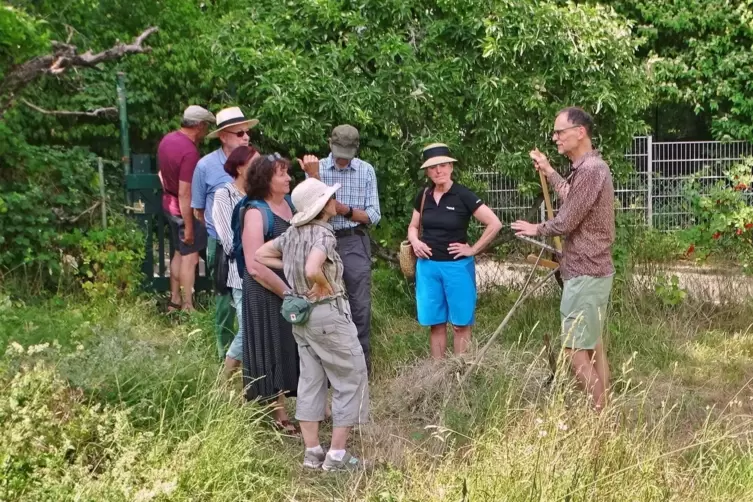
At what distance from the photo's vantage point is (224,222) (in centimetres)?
516

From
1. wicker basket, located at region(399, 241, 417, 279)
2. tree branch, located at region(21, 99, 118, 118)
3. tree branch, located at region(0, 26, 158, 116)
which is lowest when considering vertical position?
wicker basket, located at region(399, 241, 417, 279)

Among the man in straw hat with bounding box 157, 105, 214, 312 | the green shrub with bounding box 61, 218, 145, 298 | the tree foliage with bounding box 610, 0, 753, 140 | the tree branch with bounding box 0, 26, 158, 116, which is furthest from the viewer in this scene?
the tree foliage with bounding box 610, 0, 753, 140

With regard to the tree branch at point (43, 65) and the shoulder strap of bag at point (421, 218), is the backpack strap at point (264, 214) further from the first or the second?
the tree branch at point (43, 65)

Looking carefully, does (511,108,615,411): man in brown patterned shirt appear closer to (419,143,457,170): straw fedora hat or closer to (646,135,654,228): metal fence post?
(419,143,457,170): straw fedora hat

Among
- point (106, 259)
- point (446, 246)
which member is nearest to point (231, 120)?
point (446, 246)

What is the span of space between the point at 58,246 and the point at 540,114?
13.8ft

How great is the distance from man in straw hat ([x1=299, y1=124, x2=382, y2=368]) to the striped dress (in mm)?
968

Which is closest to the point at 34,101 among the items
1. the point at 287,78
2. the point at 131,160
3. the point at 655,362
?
the point at 131,160

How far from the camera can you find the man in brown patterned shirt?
488 cm

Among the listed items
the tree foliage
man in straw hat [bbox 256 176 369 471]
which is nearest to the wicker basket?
man in straw hat [bbox 256 176 369 471]

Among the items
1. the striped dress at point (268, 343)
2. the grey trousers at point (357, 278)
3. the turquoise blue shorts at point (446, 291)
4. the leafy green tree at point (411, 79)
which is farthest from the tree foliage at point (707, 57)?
the striped dress at point (268, 343)

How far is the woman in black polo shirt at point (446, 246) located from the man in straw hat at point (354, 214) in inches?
14.2

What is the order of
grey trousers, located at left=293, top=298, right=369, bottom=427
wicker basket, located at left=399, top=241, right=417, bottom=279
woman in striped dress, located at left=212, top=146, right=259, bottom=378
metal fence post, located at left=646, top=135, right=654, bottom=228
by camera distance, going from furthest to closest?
metal fence post, located at left=646, top=135, right=654, bottom=228 → wicker basket, located at left=399, top=241, right=417, bottom=279 → woman in striped dress, located at left=212, top=146, right=259, bottom=378 → grey trousers, located at left=293, top=298, right=369, bottom=427

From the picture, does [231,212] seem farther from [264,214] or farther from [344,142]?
[344,142]
